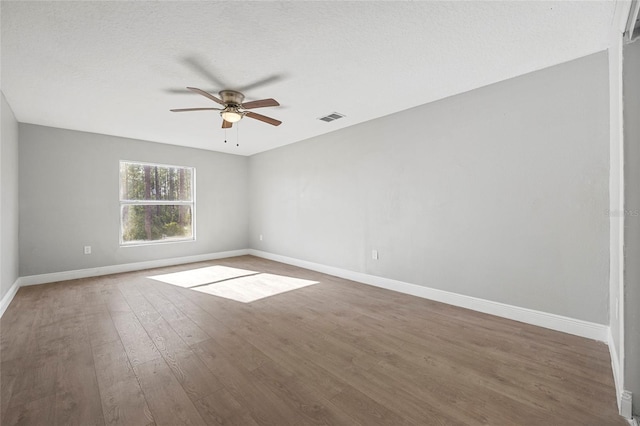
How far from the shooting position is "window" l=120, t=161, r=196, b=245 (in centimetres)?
500

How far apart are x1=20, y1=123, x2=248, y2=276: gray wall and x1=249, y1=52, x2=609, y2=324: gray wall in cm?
344

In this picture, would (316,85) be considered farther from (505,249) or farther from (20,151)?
(20,151)

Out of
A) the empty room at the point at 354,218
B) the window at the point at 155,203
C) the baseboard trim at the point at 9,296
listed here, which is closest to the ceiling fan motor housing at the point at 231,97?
the empty room at the point at 354,218

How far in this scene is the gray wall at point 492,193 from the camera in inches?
93.1

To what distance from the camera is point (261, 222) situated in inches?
246

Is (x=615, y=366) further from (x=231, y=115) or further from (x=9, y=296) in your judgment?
(x=9, y=296)

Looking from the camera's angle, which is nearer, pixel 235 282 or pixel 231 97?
pixel 231 97

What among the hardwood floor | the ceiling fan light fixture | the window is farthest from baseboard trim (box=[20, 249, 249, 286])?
the ceiling fan light fixture

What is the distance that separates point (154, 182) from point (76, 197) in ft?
3.91

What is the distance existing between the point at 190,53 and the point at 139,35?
362 millimetres

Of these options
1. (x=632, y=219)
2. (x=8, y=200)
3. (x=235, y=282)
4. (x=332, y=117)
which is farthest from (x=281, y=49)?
(x=8, y=200)

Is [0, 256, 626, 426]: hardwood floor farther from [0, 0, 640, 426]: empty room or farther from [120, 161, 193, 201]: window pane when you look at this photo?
[120, 161, 193, 201]: window pane

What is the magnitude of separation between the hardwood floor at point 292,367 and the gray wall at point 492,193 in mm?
501

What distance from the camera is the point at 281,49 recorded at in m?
2.25
